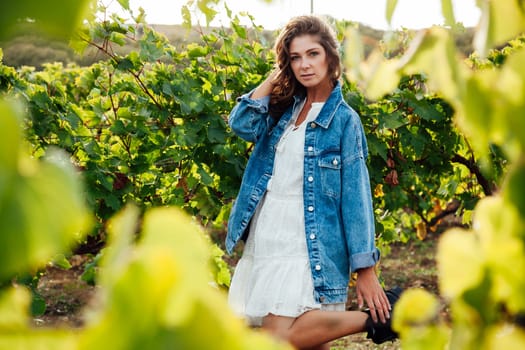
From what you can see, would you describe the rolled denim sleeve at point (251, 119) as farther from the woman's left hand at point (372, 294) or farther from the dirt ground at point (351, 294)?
the dirt ground at point (351, 294)

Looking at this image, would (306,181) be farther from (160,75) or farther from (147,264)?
(147,264)

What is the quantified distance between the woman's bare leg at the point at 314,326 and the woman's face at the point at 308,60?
39.6 inches

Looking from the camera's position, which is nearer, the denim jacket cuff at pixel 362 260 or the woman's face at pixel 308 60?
the denim jacket cuff at pixel 362 260

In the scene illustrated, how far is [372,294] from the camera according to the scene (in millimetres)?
2977

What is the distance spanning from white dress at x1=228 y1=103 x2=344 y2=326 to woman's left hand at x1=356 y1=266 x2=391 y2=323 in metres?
0.18

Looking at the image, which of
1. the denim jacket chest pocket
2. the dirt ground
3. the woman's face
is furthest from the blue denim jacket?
the dirt ground

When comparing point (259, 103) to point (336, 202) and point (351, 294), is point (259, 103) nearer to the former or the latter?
point (336, 202)

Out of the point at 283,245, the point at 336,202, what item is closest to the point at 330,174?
the point at 336,202

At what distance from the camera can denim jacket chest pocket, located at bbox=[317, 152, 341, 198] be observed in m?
2.98

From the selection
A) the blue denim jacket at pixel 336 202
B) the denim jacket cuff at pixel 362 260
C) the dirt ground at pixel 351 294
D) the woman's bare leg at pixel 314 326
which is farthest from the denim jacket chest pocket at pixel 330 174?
the dirt ground at pixel 351 294

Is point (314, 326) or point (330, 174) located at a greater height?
point (330, 174)

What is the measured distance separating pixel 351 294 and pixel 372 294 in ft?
12.1

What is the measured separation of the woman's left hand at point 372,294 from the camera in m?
2.94

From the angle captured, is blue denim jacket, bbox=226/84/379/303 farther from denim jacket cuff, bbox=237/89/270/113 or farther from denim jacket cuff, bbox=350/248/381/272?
denim jacket cuff, bbox=237/89/270/113
